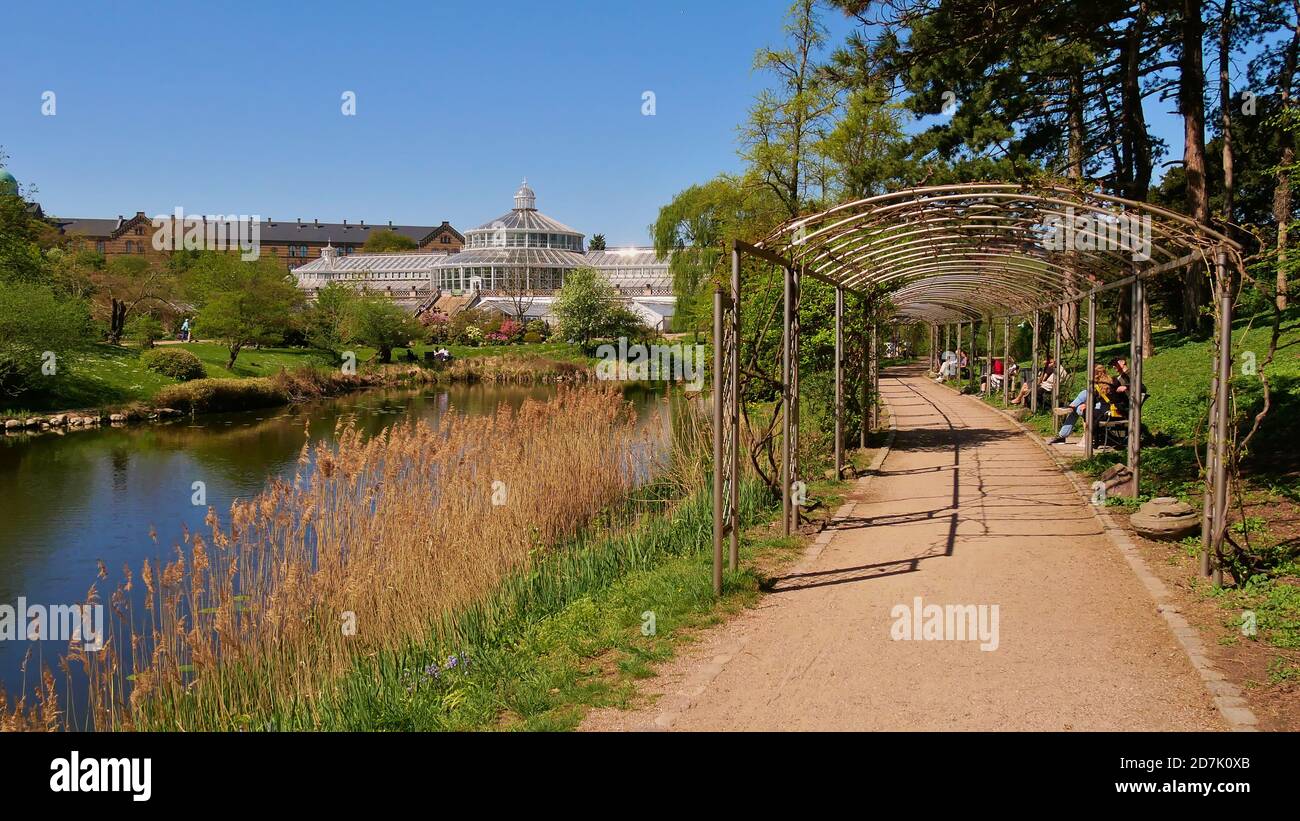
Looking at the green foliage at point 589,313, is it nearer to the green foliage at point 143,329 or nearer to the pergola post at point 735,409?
the green foliage at point 143,329

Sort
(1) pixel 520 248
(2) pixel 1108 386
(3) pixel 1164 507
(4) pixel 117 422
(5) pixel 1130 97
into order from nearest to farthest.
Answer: (3) pixel 1164 507 → (2) pixel 1108 386 → (5) pixel 1130 97 → (4) pixel 117 422 → (1) pixel 520 248

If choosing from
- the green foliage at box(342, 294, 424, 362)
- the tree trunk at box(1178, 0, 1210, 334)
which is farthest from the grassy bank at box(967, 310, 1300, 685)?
the green foliage at box(342, 294, 424, 362)

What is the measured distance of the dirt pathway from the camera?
5.12m

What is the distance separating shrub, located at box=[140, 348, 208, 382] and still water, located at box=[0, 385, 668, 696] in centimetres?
366

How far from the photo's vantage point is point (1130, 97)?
22016 millimetres

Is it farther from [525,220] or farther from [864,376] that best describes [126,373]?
[525,220]

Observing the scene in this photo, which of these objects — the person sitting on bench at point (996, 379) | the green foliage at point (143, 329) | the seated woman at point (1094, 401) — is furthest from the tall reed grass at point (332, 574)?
the green foliage at point (143, 329)

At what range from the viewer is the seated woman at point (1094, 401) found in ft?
45.4

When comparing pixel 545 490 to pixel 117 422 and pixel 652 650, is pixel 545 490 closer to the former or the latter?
pixel 652 650

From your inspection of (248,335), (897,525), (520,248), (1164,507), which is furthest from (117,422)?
(520,248)

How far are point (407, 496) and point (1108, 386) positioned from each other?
1002 centimetres

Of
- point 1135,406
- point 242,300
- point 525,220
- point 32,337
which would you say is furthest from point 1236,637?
point 525,220

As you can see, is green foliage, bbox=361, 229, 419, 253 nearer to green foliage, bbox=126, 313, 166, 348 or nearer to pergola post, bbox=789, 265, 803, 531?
green foliage, bbox=126, 313, 166, 348
